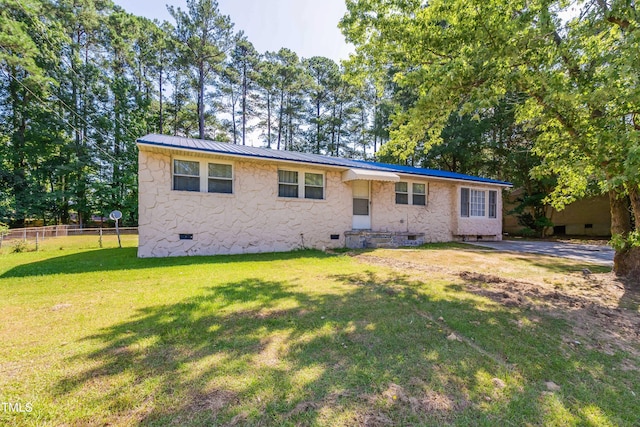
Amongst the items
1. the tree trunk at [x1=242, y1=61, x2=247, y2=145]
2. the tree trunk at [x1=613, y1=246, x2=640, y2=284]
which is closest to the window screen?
the tree trunk at [x1=613, y1=246, x2=640, y2=284]

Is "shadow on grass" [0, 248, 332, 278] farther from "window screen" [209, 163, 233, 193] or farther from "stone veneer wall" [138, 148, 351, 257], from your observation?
"window screen" [209, 163, 233, 193]

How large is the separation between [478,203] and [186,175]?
1309 centimetres

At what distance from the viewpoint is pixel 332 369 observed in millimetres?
2260

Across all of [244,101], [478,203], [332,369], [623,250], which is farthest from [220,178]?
[244,101]

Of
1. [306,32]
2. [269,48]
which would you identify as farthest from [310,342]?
[269,48]

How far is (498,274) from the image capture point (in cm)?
603

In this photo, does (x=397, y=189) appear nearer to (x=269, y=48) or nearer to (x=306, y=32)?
(x=306, y=32)

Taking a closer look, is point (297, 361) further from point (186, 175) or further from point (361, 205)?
point (361, 205)

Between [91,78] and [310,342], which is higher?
[91,78]

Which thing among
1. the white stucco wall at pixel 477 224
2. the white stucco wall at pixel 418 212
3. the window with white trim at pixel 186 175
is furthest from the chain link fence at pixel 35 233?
the white stucco wall at pixel 477 224

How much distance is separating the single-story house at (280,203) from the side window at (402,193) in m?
0.04

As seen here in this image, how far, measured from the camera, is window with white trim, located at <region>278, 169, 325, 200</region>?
10117 millimetres

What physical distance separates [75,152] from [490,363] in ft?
91.9

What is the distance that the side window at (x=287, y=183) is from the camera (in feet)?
33.0
